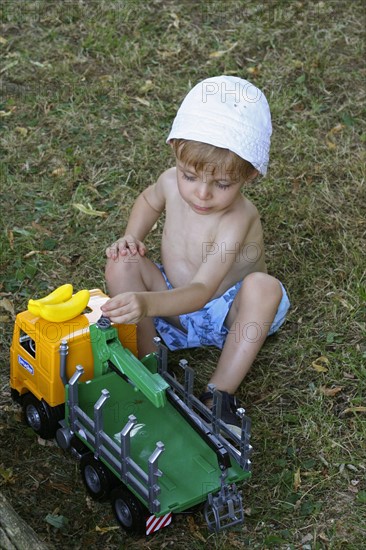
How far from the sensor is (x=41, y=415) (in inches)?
112

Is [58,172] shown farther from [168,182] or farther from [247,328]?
[247,328]

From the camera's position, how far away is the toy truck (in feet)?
8.27

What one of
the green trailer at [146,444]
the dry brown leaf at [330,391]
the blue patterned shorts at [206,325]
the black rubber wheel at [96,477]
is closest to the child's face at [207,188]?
the blue patterned shorts at [206,325]

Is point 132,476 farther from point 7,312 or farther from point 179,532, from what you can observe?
point 7,312

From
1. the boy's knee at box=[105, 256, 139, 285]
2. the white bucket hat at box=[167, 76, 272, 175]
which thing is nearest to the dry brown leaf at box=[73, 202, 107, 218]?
the boy's knee at box=[105, 256, 139, 285]

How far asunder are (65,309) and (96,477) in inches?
21.4

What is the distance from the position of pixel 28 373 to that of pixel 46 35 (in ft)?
10.0

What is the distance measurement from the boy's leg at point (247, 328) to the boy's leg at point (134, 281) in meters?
0.29

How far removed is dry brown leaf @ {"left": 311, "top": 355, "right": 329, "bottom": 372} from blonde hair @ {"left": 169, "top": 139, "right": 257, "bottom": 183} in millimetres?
848

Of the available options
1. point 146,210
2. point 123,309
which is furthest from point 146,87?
point 123,309

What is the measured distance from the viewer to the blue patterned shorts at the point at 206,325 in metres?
3.19

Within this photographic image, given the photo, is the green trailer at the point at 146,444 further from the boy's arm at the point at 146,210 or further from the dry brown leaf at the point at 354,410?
the boy's arm at the point at 146,210

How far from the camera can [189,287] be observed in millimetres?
2936

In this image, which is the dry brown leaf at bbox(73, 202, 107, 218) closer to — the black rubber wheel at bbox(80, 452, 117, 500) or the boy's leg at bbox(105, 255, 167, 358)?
the boy's leg at bbox(105, 255, 167, 358)
